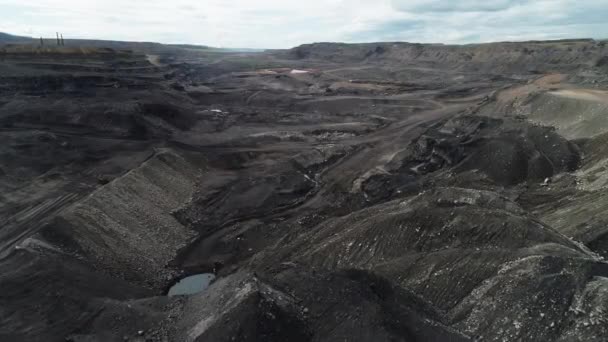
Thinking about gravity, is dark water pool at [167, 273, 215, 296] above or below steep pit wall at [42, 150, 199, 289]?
below

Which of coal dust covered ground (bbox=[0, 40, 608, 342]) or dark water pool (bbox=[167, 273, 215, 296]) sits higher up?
coal dust covered ground (bbox=[0, 40, 608, 342])

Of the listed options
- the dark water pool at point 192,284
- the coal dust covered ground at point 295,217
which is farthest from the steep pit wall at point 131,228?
the dark water pool at point 192,284

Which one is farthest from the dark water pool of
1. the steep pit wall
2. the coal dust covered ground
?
the steep pit wall

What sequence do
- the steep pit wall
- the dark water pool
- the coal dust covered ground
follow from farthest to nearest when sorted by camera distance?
the dark water pool
the steep pit wall
the coal dust covered ground

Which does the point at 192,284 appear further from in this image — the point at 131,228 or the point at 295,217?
the point at 295,217

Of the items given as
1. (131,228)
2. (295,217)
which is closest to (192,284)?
(131,228)

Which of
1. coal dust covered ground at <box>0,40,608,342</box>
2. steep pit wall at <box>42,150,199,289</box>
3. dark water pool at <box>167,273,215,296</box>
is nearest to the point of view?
coal dust covered ground at <box>0,40,608,342</box>

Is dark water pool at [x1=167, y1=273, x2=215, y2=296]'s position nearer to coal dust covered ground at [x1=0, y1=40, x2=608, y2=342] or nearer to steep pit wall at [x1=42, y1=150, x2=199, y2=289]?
coal dust covered ground at [x1=0, y1=40, x2=608, y2=342]

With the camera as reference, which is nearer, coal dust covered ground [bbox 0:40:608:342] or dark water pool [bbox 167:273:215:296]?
coal dust covered ground [bbox 0:40:608:342]
